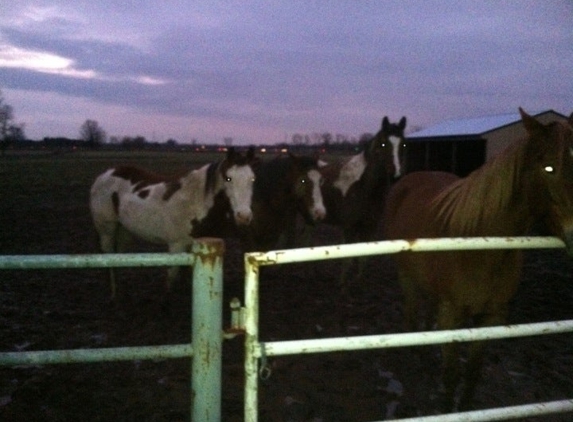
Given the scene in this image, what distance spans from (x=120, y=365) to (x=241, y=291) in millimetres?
2280

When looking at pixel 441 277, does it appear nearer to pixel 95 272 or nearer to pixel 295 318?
pixel 295 318

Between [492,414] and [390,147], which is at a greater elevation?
[390,147]

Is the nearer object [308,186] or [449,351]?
[449,351]

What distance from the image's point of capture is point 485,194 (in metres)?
2.44

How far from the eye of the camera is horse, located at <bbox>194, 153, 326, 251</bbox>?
227 inches

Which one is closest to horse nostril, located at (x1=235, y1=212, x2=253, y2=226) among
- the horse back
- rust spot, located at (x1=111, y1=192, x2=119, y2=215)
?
the horse back

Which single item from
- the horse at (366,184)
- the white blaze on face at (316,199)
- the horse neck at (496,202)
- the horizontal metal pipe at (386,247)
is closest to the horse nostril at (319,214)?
the white blaze on face at (316,199)

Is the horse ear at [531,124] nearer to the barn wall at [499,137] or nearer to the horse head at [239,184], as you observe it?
the horse head at [239,184]

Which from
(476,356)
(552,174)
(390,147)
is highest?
(390,147)

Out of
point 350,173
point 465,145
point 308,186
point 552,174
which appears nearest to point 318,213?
point 308,186

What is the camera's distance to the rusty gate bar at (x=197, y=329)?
1429mm

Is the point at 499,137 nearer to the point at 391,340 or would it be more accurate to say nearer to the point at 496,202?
the point at 496,202

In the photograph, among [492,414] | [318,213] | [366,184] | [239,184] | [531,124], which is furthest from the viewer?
[366,184]

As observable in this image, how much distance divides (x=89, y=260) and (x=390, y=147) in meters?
4.95
